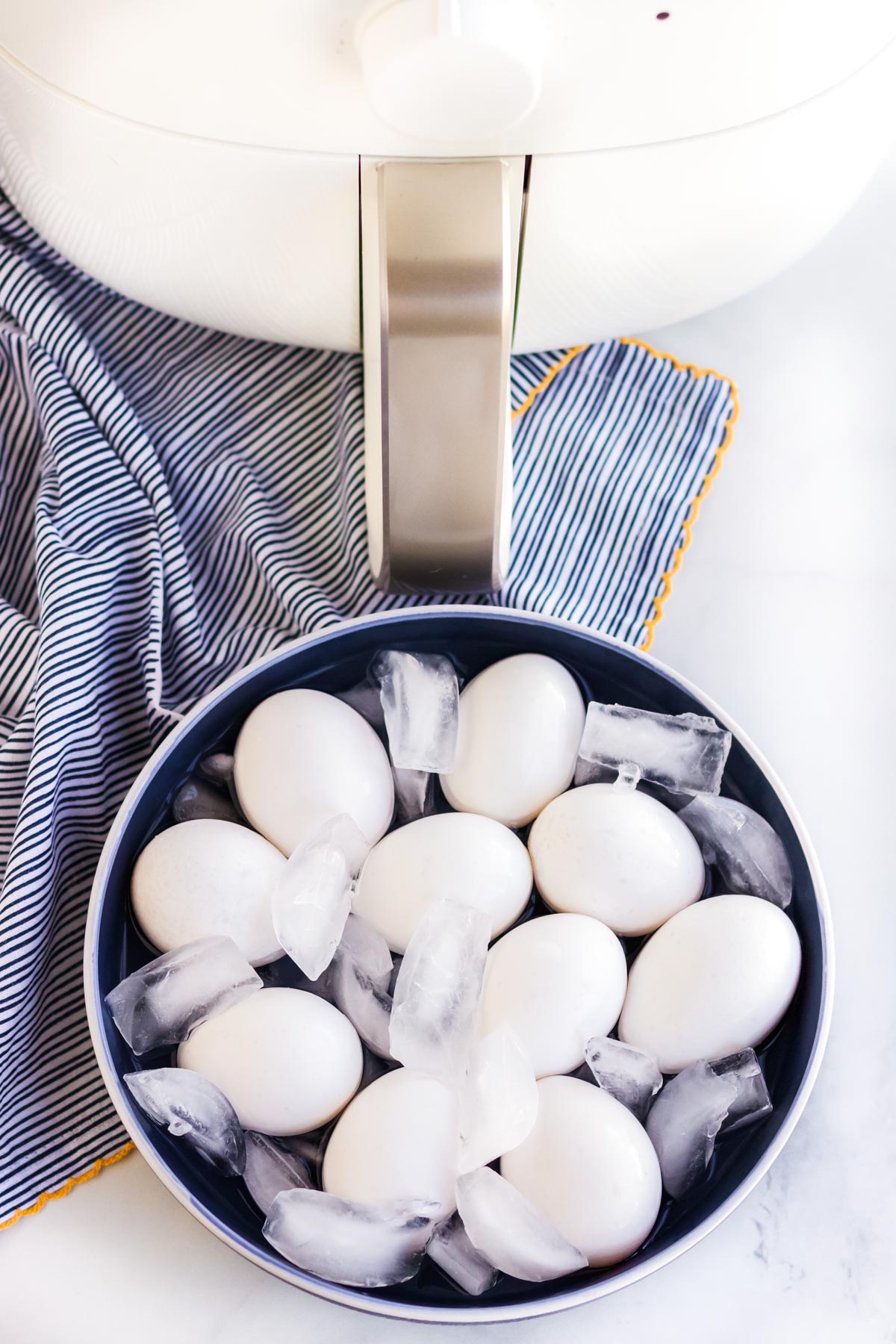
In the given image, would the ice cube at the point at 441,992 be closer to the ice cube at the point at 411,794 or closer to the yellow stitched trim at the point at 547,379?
the ice cube at the point at 411,794

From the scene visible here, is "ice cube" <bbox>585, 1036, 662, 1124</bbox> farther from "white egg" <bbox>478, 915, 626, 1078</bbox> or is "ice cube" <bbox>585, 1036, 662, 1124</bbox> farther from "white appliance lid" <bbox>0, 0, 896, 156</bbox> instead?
"white appliance lid" <bbox>0, 0, 896, 156</bbox>

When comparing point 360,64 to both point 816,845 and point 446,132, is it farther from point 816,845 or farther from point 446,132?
point 816,845

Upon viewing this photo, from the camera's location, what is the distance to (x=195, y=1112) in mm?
456

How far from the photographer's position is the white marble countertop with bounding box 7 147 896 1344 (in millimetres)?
500

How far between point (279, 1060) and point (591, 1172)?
4.9 inches

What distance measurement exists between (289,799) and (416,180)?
0.25m

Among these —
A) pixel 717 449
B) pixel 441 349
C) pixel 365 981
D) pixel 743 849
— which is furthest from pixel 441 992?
pixel 717 449

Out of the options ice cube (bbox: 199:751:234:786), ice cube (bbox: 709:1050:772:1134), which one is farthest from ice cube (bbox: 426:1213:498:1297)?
ice cube (bbox: 199:751:234:786)

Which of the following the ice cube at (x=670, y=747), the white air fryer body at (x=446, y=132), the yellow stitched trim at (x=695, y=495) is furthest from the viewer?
the yellow stitched trim at (x=695, y=495)

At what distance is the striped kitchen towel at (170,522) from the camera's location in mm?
563

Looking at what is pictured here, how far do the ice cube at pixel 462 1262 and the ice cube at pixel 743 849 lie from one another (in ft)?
0.59

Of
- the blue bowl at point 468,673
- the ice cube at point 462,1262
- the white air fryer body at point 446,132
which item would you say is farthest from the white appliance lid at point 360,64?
the ice cube at point 462,1262

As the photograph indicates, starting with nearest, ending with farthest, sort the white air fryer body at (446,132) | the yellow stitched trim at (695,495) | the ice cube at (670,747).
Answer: the white air fryer body at (446,132), the ice cube at (670,747), the yellow stitched trim at (695,495)

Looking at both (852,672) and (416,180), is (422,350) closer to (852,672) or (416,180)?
(416,180)
